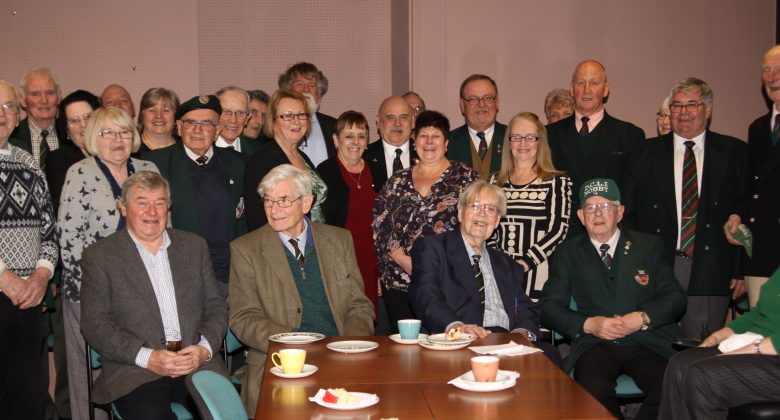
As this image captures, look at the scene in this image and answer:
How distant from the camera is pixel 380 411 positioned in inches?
92.7

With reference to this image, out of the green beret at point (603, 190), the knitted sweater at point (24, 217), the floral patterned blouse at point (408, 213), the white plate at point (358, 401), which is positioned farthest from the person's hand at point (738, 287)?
the knitted sweater at point (24, 217)

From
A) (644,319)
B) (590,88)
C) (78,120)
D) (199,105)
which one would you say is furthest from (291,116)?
(644,319)

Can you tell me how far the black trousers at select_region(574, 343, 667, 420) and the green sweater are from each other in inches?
16.5

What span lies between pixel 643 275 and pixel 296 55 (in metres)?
4.24

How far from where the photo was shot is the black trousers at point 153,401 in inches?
133

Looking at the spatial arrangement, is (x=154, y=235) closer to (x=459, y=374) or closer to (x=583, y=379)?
(x=459, y=374)

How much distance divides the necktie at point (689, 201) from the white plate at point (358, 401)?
294cm

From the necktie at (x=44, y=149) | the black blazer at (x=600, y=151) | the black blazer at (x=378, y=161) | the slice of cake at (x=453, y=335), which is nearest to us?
the slice of cake at (x=453, y=335)

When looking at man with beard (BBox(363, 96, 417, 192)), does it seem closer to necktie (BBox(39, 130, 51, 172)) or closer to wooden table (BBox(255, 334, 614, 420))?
necktie (BBox(39, 130, 51, 172))

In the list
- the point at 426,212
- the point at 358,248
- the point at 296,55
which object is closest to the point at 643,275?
the point at 426,212

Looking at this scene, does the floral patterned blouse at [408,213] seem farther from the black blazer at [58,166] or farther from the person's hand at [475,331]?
the black blazer at [58,166]

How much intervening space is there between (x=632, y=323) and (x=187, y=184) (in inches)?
98.3

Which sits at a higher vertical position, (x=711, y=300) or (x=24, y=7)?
(x=24, y=7)

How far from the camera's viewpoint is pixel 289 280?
3791mm
